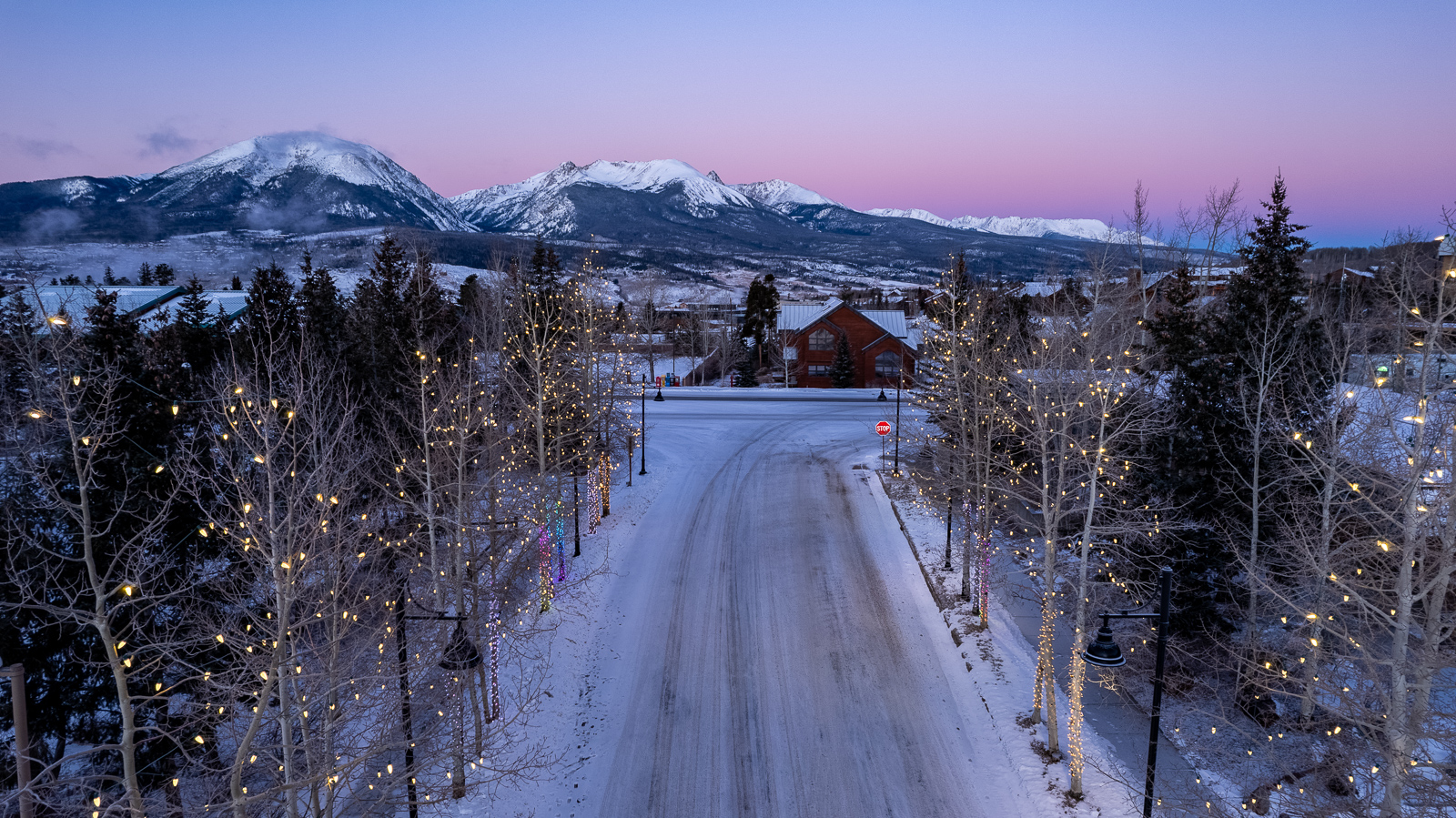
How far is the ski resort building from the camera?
209 feet

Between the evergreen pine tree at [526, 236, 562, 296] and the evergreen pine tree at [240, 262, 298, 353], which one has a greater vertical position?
the evergreen pine tree at [526, 236, 562, 296]

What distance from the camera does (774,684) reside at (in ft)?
57.9

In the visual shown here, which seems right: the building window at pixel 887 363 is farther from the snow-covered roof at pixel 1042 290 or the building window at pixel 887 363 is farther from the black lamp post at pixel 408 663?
the black lamp post at pixel 408 663

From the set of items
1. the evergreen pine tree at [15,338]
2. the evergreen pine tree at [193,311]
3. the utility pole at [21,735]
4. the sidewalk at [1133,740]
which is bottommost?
the sidewalk at [1133,740]

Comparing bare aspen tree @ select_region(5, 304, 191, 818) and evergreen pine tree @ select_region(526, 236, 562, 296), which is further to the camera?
evergreen pine tree @ select_region(526, 236, 562, 296)

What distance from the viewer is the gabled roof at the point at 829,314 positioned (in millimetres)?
64688

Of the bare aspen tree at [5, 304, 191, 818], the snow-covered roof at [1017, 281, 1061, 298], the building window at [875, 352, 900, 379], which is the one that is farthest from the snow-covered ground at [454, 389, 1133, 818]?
the building window at [875, 352, 900, 379]

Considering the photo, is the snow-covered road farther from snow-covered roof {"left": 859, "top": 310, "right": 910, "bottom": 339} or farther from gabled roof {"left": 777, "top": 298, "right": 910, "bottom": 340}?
snow-covered roof {"left": 859, "top": 310, "right": 910, "bottom": 339}

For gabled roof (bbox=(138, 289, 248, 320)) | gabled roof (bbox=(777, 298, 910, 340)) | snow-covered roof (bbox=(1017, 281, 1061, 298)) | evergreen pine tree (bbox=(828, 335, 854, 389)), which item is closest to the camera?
gabled roof (bbox=(138, 289, 248, 320))

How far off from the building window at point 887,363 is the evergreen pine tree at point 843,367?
2932 mm

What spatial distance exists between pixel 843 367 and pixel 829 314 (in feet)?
17.7

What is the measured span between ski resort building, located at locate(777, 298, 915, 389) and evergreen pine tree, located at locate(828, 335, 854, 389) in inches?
24.6

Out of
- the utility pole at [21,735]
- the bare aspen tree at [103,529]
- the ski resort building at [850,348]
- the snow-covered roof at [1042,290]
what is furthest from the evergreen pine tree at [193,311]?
the ski resort building at [850,348]

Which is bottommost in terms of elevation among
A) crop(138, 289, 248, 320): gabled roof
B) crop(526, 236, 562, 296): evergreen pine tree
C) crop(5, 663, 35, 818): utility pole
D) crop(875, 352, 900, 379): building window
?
crop(5, 663, 35, 818): utility pole
